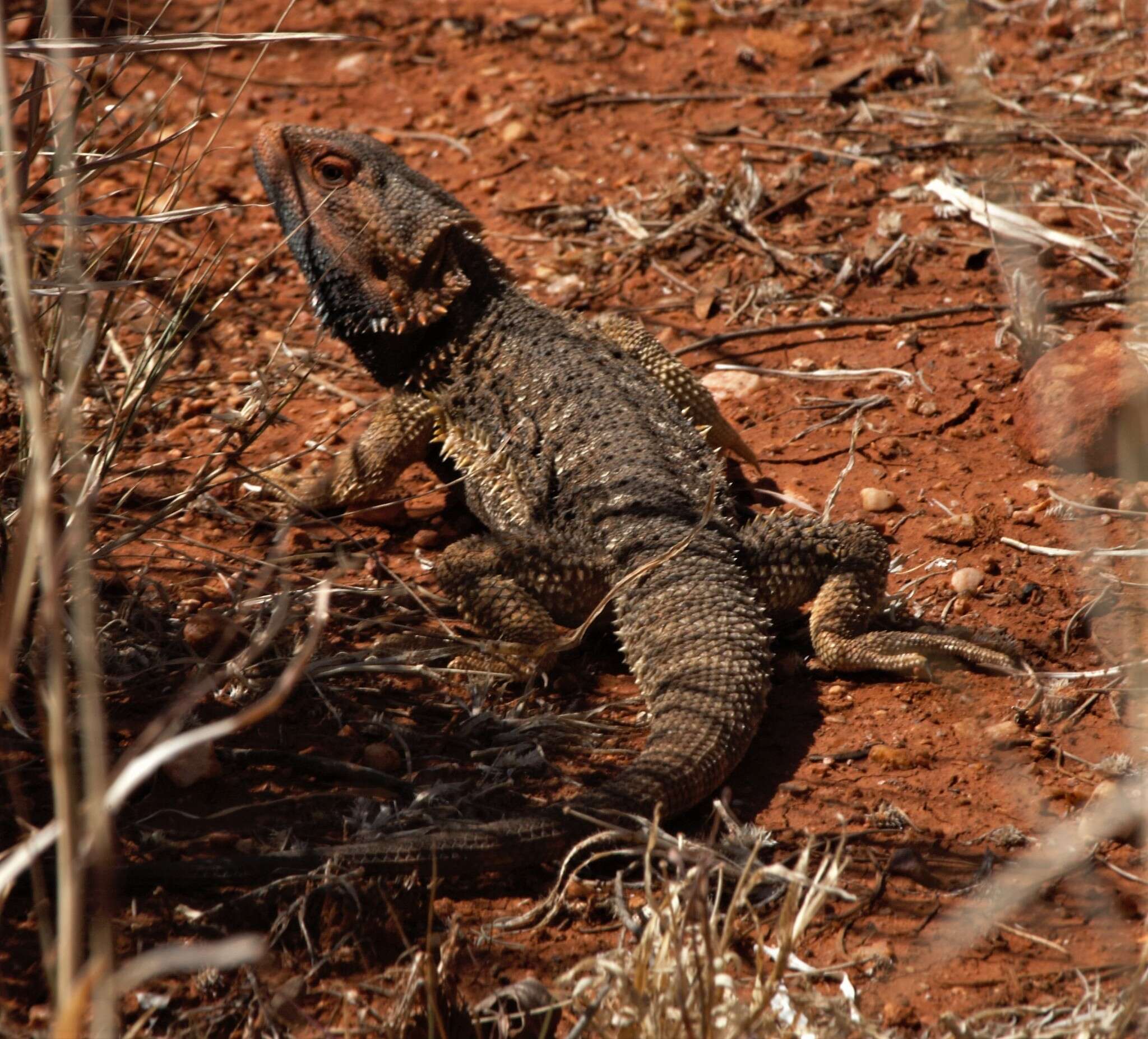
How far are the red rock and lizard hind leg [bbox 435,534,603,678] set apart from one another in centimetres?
192

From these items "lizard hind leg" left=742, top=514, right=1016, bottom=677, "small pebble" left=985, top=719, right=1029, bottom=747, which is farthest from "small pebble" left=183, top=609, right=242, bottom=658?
"small pebble" left=985, top=719, right=1029, bottom=747

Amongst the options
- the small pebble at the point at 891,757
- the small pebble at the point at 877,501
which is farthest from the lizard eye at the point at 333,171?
the small pebble at the point at 891,757

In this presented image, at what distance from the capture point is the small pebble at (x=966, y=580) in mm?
4008

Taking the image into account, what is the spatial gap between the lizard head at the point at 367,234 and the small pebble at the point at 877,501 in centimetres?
181

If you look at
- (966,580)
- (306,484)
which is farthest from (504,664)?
(966,580)

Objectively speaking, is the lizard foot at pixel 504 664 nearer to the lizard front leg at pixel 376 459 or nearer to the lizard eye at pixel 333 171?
the lizard front leg at pixel 376 459

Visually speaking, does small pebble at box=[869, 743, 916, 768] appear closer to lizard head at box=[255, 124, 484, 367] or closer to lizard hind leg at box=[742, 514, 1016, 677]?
lizard hind leg at box=[742, 514, 1016, 677]

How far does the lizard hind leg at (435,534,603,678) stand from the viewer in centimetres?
374

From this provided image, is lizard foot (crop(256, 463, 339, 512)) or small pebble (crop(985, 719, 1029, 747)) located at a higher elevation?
lizard foot (crop(256, 463, 339, 512))

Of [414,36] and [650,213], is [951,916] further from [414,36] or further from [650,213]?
[414,36]

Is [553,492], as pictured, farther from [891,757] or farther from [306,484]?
[891,757]

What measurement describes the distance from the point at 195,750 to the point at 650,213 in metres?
4.00

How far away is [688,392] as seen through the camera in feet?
15.3

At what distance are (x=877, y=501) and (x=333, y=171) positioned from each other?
8.47ft
